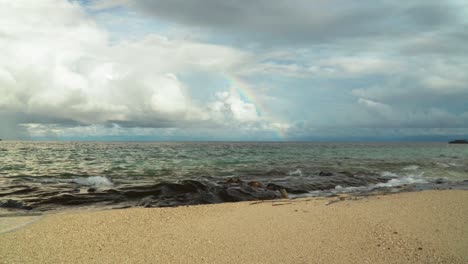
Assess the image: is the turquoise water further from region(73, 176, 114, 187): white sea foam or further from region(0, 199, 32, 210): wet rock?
region(0, 199, 32, 210): wet rock

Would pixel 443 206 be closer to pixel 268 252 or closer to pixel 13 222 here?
pixel 268 252

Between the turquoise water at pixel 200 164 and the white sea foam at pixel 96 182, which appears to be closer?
the white sea foam at pixel 96 182

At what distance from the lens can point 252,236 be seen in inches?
249

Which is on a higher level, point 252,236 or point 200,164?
point 252,236

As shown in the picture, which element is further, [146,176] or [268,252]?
[146,176]

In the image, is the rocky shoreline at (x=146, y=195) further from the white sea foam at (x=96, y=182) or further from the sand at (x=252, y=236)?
the sand at (x=252, y=236)

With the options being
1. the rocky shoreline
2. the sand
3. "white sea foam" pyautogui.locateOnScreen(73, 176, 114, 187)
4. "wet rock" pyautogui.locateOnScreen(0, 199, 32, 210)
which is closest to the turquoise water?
"white sea foam" pyautogui.locateOnScreen(73, 176, 114, 187)

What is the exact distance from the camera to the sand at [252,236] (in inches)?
205

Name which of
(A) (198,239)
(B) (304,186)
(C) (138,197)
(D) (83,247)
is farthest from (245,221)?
(B) (304,186)

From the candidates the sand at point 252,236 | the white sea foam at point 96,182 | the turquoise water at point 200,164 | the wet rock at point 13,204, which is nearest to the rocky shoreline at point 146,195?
the wet rock at point 13,204

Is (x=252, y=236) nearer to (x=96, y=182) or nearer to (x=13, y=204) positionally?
(x=13, y=204)

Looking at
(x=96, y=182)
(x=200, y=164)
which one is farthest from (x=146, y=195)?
(x=200, y=164)

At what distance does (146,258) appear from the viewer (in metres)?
5.18

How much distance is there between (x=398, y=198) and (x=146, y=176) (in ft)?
51.1
